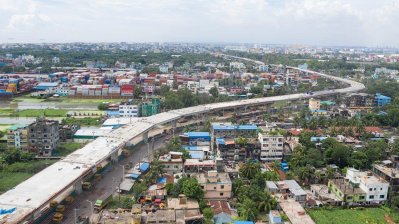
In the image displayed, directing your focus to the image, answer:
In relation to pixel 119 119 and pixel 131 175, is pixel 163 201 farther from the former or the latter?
pixel 119 119

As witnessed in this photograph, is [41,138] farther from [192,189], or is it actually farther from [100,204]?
[192,189]

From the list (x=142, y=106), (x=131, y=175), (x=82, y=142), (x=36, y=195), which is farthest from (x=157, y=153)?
(x=142, y=106)

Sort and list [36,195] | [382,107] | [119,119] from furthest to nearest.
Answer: [382,107] < [119,119] < [36,195]

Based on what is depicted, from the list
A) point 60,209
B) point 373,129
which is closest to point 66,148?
point 60,209

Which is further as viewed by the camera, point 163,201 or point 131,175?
point 131,175

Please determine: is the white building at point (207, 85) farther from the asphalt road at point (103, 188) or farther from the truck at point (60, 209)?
the truck at point (60, 209)

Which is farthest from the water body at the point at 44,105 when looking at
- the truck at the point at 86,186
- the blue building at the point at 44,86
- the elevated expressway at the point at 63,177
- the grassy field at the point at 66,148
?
the truck at the point at 86,186
